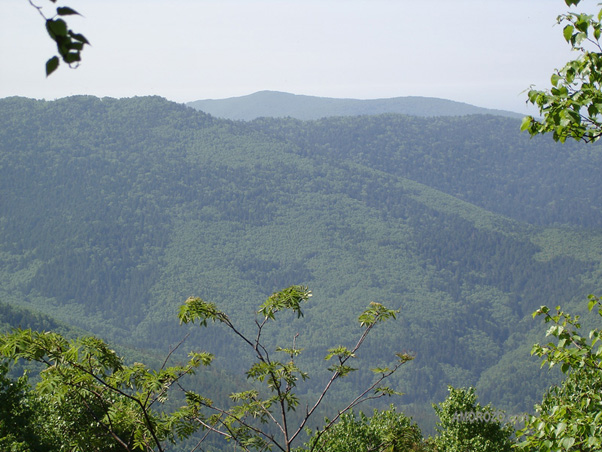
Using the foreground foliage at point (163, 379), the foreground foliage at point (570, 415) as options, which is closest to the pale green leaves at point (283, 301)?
the foreground foliage at point (163, 379)

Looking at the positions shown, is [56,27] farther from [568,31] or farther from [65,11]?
[568,31]

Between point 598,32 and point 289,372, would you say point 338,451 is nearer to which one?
point 289,372

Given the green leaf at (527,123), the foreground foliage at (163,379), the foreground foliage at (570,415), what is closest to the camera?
the foreground foliage at (570,415)

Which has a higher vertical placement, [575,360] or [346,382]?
[575,360]

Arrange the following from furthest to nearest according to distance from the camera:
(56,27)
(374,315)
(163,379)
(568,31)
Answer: (374,315)
(163,379)
(568,31)
(56,27)

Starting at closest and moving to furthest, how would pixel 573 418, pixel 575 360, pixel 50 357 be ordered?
pixel 573 418, pixel 575 360, pixel 50 357

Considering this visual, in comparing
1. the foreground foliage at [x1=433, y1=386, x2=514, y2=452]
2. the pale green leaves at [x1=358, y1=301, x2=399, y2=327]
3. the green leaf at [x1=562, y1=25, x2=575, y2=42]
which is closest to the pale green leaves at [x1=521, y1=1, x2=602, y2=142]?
the green leaf at [x1=562, y1=25, x2=575, y2=42]

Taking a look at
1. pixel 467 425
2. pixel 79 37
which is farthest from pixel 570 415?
pixel 467 425

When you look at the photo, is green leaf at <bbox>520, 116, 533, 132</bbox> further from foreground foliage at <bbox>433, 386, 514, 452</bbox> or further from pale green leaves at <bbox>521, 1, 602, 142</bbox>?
foreground foliage at <bbox>433, 386, 514, 452</bbox>

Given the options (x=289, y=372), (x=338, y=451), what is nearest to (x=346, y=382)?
(x=338, y=451)

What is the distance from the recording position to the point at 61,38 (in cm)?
294

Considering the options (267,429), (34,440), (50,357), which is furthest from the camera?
(267,429)

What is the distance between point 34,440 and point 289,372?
11524 mm

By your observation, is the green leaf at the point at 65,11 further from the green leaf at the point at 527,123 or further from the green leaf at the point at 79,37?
the green leaf at the point at 527,123
